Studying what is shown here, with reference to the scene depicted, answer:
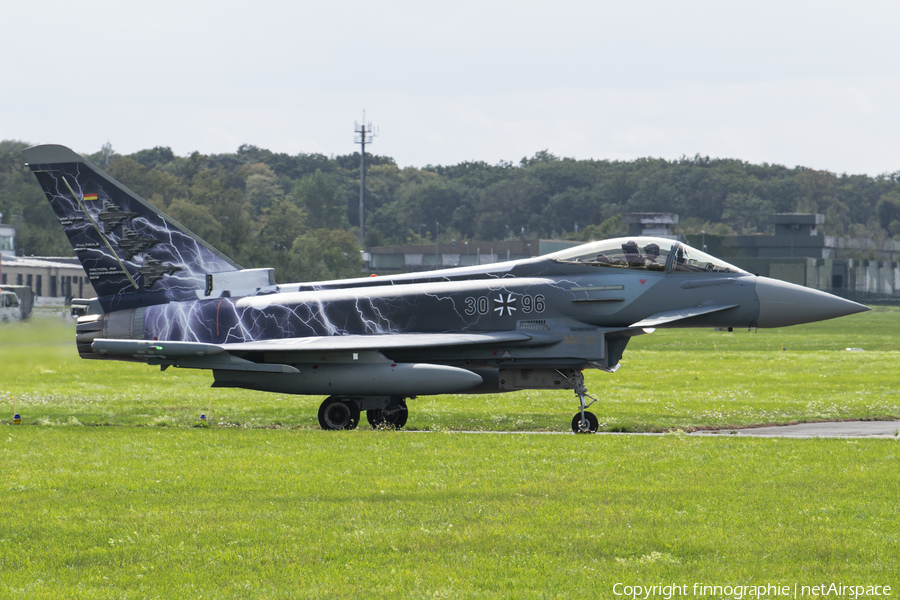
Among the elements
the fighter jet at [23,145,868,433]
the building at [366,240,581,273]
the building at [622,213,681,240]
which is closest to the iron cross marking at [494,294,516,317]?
the fighter jet at [23,145,868,433]

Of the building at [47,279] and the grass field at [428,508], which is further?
the building at [47,279]

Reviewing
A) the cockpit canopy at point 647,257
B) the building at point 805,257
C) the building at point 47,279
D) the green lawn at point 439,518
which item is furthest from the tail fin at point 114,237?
the building at point 805,257

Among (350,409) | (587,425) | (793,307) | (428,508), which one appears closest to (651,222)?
(793,307)

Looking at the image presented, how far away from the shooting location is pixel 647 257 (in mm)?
20844

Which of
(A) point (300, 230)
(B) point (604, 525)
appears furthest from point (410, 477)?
(A) point (300, 230)

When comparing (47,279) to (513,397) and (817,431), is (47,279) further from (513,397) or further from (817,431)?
(817,431)

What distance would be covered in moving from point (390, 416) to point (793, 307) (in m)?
8.59

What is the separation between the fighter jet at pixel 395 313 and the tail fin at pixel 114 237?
3cm

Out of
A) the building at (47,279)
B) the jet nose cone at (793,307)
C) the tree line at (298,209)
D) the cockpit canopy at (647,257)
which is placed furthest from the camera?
the tree line at (298,209)

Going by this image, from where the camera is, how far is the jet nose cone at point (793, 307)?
20.2 m

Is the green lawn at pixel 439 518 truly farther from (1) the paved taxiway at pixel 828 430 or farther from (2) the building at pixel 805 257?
(2) the building at pixel 805 257

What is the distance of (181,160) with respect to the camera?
608 feet

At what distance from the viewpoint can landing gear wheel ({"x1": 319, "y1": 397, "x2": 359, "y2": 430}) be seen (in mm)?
21609

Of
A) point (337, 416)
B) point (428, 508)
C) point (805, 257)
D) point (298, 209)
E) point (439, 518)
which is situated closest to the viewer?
point (439, 518)
